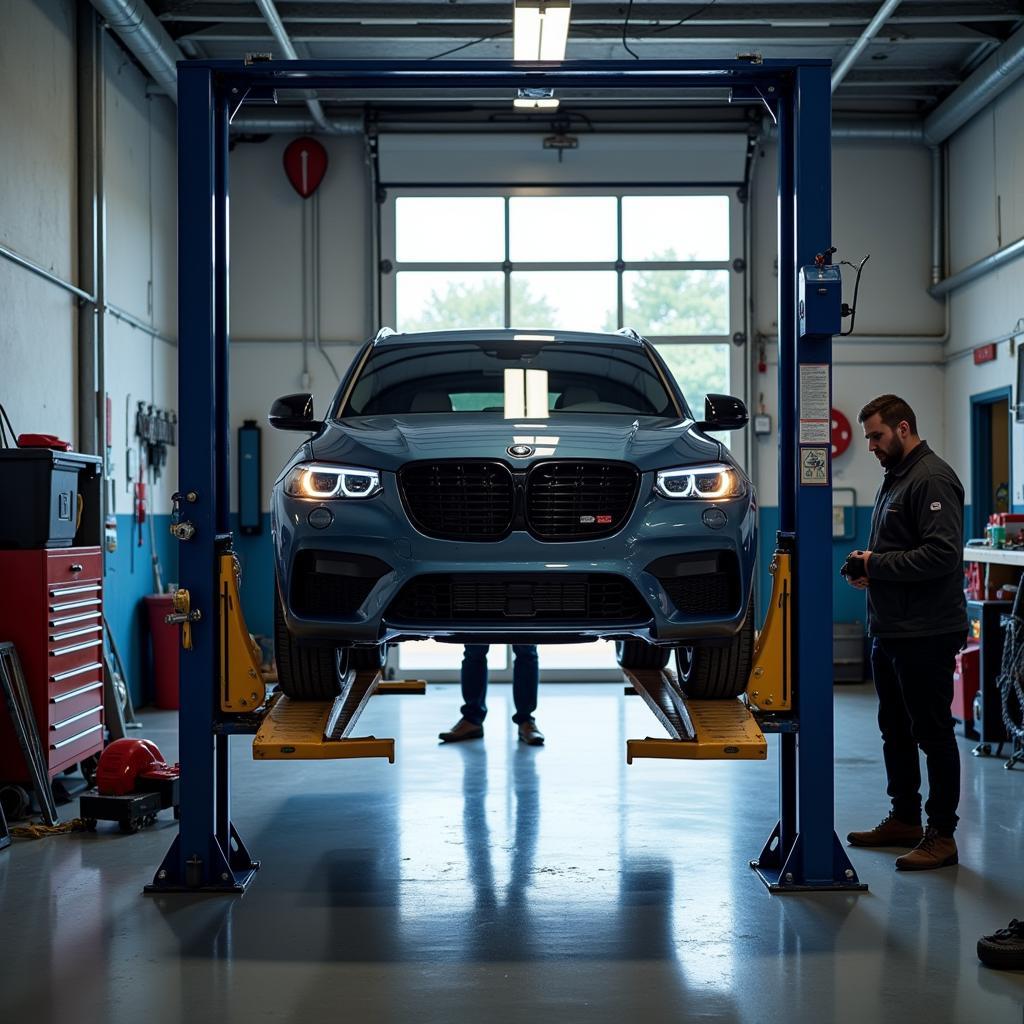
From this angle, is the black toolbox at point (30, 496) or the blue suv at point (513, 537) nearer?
the blue suv at point (513, 537)

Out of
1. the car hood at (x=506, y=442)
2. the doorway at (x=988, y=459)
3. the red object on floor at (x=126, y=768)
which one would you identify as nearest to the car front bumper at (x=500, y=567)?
the car hood at (x=506, y=442)

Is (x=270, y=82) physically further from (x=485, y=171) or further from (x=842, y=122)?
(x=842, y=122)

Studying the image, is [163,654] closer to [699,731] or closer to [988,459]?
[699,731]

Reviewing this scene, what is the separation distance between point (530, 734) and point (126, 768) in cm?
273

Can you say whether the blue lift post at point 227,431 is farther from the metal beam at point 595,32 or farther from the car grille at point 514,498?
the metal beam at point 595,32

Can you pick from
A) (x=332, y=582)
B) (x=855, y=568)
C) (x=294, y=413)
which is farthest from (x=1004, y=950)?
(x=294, y=413)

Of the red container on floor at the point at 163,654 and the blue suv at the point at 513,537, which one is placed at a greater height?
the blue suv at the point at 513,537

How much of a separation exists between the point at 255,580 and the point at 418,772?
512 centimetres

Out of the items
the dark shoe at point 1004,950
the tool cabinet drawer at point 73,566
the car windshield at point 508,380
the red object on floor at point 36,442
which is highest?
the car windshield at point 508,380

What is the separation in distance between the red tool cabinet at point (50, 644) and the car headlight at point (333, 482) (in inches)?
91.4

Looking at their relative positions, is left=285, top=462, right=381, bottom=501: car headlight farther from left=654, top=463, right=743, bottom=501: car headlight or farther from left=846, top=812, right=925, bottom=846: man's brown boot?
left=846, top=812, right=925, bottom=846: man's brown boot

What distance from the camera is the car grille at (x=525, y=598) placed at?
387 centimetres

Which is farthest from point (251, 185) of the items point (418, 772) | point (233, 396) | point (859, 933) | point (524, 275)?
point (859, 933)

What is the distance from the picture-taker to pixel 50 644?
5.80 m
